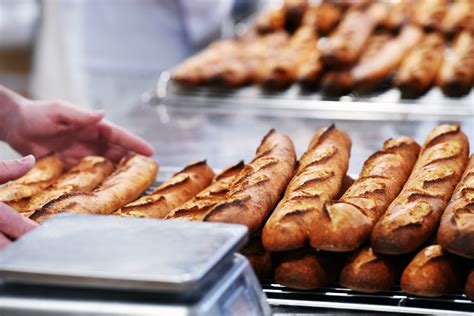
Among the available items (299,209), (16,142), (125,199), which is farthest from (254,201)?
(16,142)

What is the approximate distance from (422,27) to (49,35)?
2.39 metres

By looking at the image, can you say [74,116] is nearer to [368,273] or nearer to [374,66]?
[368,273]

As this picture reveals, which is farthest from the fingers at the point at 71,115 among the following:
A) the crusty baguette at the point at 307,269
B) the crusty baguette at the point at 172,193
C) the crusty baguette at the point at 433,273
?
the crusty baguette at the point at 433,273

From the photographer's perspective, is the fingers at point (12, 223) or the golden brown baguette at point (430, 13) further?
the golden brown baguette at point (430, 13)

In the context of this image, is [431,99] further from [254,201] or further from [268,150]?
[254,201]

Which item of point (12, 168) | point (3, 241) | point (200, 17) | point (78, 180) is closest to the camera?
point (3, 241)

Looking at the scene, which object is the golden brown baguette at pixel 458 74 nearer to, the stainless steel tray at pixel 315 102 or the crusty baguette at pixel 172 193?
the stainless steel tray at pixel 315 102

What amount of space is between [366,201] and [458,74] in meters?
2.19

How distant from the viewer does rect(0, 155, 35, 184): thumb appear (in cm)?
217

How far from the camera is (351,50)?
180 inches

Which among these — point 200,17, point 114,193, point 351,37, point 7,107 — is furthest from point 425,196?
point 200,17

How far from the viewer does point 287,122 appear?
4.04 metres

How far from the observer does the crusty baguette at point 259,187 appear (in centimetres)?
220

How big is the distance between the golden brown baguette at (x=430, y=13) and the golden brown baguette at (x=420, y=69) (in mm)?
337
